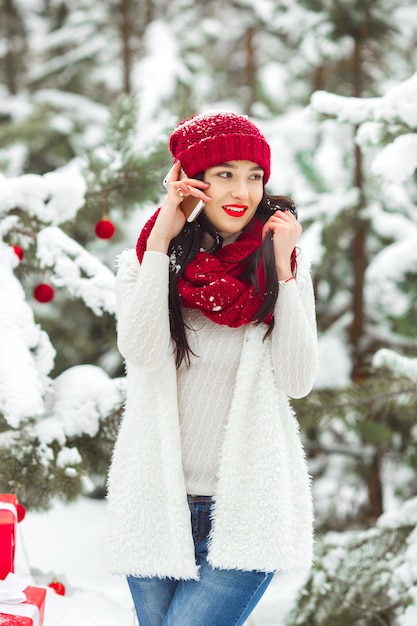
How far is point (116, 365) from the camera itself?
199 inches

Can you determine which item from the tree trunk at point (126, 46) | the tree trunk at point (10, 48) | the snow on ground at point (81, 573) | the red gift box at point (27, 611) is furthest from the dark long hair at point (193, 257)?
the tree trunk at point (10, 48)

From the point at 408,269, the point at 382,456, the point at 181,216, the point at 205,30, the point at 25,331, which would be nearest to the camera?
the point at 181,216

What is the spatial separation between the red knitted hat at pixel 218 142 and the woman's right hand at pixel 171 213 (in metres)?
0.05

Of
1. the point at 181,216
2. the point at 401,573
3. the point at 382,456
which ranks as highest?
the point at 181,216

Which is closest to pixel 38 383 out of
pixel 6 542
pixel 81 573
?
pixel 6 542

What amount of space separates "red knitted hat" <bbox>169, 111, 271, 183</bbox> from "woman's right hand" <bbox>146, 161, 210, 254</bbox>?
0.05m

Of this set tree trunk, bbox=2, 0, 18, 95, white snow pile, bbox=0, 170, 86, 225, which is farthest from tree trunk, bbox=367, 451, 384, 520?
tree trunk, bbox=2, 0, 18, 95

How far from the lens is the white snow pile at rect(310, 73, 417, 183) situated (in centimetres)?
231

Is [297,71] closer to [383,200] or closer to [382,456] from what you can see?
[383,200]

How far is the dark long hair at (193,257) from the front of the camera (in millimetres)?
1752

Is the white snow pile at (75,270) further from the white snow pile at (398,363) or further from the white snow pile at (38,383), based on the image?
the white snow pile at (398,363)

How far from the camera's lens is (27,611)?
1848 mm

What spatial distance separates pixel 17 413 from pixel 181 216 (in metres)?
0.69

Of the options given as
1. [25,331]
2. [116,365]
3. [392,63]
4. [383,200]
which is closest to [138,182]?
[25,331]
